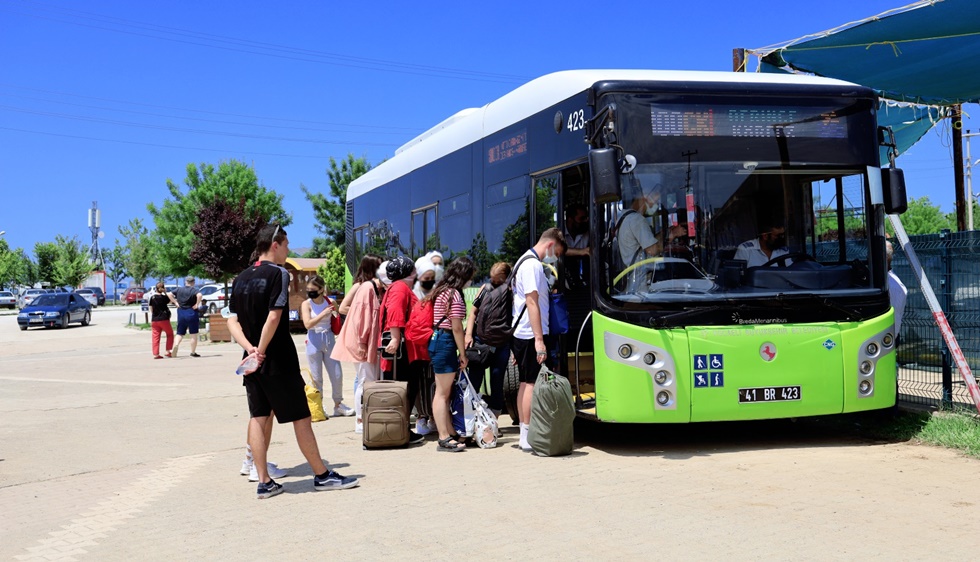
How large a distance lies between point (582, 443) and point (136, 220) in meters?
91.9

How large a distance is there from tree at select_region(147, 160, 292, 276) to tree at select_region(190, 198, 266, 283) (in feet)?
32.2

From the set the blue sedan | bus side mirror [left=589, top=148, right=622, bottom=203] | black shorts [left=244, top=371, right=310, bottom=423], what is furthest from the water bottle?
the blue sedan

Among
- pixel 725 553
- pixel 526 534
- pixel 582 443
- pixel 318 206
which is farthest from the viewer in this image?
pixel 318 206

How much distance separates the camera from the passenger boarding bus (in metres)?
8.12

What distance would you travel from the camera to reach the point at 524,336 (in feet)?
28.7

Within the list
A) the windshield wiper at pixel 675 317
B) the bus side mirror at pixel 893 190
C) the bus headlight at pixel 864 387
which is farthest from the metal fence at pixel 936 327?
the windshield wiper at pixel 675 317

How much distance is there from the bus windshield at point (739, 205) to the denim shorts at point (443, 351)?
1.61 metres

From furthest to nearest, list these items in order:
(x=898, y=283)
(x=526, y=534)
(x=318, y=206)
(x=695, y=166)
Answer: (x=318, y=206) → (x=898, y=283) → (x=695, y=166) → (x=526, y=534)

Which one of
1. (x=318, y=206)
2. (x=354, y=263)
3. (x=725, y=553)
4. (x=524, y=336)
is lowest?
(x=725, y=553)

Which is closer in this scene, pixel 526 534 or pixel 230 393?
pixel 526 534

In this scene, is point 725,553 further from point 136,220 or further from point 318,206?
point 136,220

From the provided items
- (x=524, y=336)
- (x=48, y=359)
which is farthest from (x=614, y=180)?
(x=48, y=359)

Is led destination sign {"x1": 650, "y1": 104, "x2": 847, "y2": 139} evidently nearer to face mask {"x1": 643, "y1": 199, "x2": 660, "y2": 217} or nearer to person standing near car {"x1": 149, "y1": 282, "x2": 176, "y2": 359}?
face mask {"x1": 643, "y1": 199, "x2": 660, "y2": 217}

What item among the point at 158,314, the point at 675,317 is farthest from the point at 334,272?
the point at 675,317
